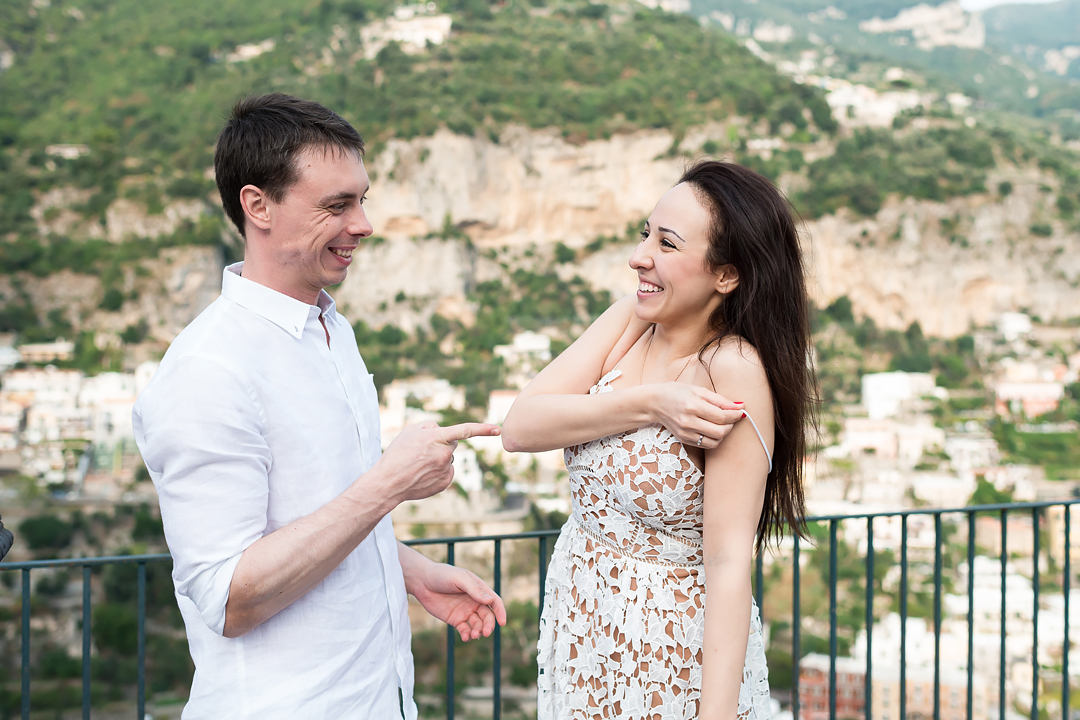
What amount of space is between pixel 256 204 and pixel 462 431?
1.34 ft

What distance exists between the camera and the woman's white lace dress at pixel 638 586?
130 centimetres

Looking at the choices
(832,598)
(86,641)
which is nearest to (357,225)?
(86,641)

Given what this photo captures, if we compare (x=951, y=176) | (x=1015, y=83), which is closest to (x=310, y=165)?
(x=951, y=176)

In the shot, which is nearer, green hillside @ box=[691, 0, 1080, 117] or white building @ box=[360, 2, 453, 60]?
white building @ box=[360, 2, 453, 60]

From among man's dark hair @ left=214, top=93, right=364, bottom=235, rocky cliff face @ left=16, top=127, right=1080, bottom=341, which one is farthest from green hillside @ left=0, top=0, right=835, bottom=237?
man's dark hair @ left=214, top=93, right=364, bottom=235

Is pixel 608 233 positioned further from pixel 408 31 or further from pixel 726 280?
pixel 726 280

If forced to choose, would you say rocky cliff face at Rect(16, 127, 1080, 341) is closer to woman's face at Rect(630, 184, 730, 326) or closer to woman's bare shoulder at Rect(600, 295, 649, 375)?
woman's bare shoulder at Rect(600, 295, 649, 375)

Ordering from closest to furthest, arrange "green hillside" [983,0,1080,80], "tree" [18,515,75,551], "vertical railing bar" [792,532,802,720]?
"vertical railing bar" [792,532,802,720], "tree" [18,515,75,551], "green hillside" [983,0,1080,80]

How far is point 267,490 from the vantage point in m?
1.14

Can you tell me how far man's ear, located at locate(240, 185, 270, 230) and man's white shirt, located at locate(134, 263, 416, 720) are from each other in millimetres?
84

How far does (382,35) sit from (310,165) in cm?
5797

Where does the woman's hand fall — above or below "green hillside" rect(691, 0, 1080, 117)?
below

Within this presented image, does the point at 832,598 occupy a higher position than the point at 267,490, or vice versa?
the point at 267,490

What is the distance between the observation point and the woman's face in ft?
4.27
